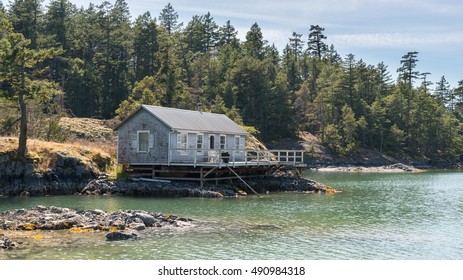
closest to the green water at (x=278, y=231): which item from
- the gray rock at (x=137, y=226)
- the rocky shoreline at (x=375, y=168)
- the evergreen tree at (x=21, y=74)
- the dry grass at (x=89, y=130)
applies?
the gray rock at (x=137, y=226)

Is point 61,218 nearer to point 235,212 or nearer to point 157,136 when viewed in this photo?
point 235,212

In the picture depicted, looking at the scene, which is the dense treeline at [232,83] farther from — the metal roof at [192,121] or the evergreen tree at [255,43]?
the metal roof at [192,121]

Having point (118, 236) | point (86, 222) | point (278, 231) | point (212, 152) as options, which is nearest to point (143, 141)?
point (212, 152)

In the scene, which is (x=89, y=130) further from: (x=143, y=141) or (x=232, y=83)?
(x=232, y=83)

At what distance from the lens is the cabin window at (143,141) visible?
41.2 meters

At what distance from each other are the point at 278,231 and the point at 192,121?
20.9 m

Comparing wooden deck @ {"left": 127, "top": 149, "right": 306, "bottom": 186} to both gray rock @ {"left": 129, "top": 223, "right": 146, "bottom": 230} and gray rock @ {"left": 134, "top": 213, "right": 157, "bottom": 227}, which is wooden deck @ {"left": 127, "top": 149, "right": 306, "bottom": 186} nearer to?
Answer: gray rock @ {"left": 134, "top": 213, "right": 157, "bottom": 227}

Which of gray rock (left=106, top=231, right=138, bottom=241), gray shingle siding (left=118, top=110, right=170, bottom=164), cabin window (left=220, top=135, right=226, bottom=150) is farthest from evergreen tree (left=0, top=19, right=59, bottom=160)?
gray rock (left=106, top=231, right=138, bottom=241)

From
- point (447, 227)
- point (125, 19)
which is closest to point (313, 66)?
point (125, 19)

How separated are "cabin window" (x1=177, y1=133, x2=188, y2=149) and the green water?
5479mm

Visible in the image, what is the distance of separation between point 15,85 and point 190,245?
2508cm

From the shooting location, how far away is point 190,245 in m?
20.5

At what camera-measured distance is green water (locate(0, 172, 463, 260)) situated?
19344mm

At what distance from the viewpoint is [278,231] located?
79.3 ft
